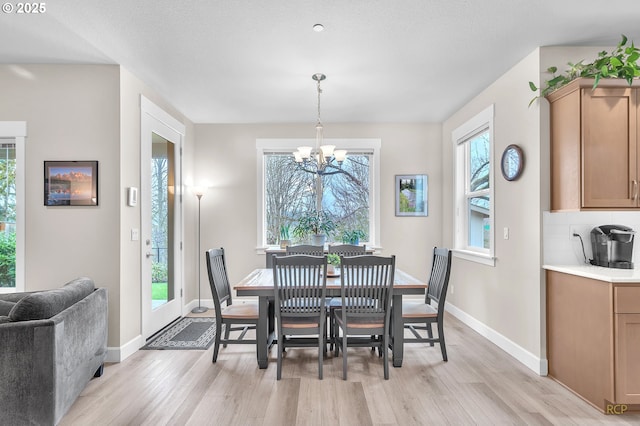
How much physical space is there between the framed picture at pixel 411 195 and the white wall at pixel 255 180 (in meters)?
0.08

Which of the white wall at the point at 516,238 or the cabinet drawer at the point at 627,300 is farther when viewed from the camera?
the white wall at the point at 516,238

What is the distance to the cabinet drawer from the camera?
2.27 metres

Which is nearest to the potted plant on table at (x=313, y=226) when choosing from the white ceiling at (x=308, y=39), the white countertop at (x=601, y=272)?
the white ceiling at (x=308, y=39)

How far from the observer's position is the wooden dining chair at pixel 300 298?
2.77 m

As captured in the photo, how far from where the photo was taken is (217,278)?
130 inches

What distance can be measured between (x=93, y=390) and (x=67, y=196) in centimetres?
169

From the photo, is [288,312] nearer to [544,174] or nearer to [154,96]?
[544,174]

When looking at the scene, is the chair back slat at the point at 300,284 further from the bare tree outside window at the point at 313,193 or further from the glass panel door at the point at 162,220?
the bare tree outside window at the point at 313,193

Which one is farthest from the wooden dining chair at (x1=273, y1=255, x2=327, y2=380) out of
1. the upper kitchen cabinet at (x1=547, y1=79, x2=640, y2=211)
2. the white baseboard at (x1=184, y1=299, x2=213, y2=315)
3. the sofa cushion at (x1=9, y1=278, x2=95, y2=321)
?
the white baseboard at (x1=184, y1=299, x2=213, y2=315)

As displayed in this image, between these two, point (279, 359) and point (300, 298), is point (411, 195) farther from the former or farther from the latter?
point (279, 359)

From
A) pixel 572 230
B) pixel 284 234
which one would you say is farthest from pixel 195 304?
pixel 572 230

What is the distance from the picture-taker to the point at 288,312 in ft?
9.41

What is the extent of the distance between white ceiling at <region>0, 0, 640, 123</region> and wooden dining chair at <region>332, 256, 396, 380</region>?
1749 millimetres

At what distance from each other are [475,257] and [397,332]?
164 cm
